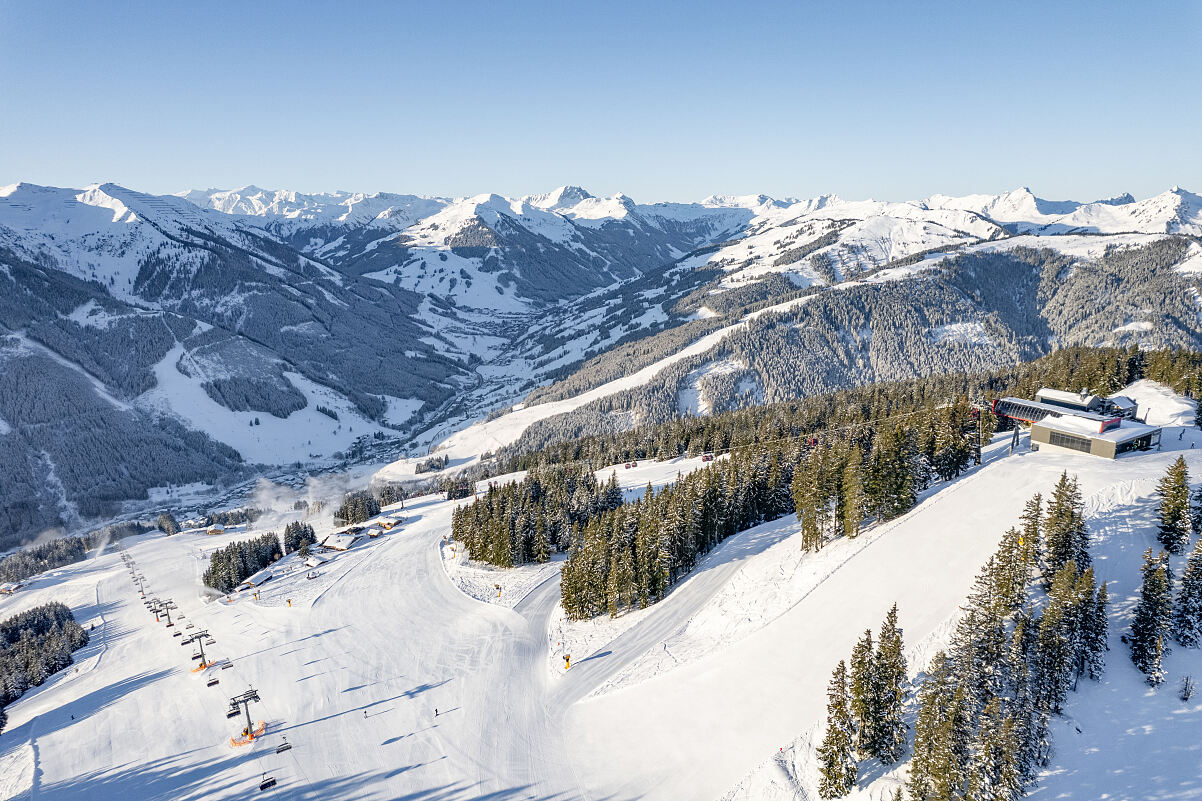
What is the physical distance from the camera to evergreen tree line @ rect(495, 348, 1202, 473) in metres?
100

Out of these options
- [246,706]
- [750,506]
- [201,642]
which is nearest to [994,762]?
[750,506]

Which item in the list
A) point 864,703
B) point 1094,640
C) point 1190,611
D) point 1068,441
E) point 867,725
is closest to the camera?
point 864,703

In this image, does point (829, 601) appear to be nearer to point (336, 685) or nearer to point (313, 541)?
point (336, 685)

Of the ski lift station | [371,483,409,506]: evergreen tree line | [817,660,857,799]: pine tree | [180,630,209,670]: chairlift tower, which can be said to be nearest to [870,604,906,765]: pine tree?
[817,660,857,799]: pine tree

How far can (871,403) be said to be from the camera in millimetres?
123125

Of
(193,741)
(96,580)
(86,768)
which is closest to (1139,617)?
(193,741)

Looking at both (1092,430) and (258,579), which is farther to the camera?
(258,579)

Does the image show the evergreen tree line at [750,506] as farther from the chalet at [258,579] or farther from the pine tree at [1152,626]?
the chalet at [258,579]

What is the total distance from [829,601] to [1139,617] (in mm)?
20096

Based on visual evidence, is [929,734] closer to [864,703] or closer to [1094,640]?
[864,703]

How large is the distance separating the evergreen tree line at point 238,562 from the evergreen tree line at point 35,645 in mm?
16876

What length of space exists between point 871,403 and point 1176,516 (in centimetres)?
7932

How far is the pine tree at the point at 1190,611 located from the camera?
38263mm

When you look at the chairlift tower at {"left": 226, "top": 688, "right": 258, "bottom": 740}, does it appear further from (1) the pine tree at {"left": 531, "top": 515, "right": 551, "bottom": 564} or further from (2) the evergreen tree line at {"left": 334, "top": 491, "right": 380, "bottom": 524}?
(2) the evergreen tree line at {"left": 334, "top": 491, "right": 380, "bottom": 524}
